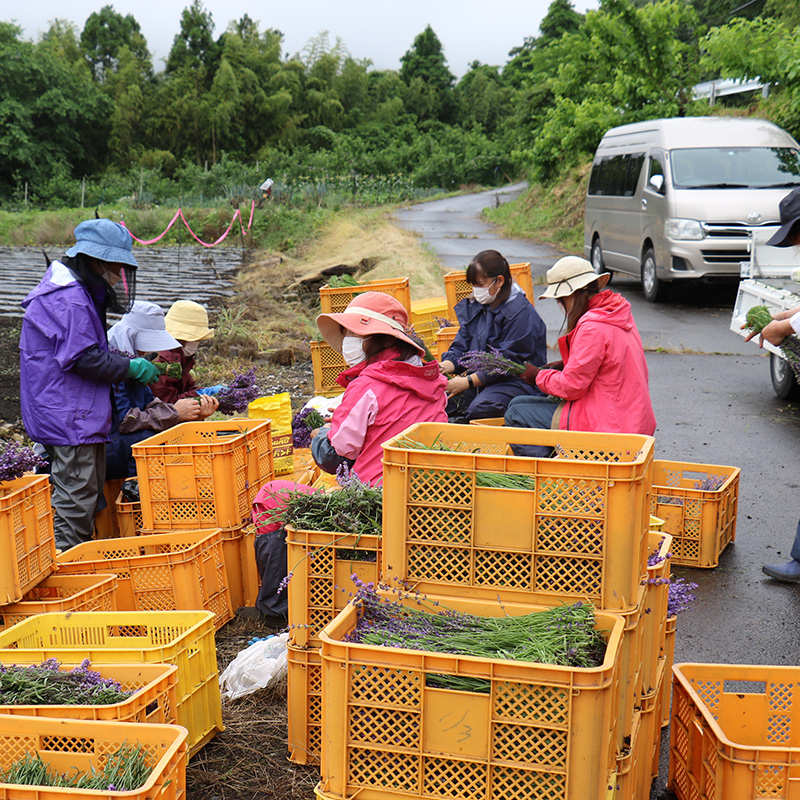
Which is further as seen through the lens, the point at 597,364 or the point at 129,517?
the point at 129,517

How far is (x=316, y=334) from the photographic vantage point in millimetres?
12719

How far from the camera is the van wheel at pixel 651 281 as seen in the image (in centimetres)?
1430

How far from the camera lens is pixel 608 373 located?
4.98 meters

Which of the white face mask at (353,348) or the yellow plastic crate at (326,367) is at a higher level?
the white face mask at (353,348)

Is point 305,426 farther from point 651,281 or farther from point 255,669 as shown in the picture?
point 651,281

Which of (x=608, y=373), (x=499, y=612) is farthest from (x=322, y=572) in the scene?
(x=608, y=373)

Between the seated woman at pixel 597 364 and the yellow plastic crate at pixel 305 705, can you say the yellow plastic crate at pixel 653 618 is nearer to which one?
the yellow plastic crate at pixel 305 705

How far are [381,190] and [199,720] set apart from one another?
41.9 metres

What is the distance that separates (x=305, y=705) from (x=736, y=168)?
504 inches

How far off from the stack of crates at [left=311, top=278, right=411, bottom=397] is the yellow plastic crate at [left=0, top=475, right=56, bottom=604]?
125 inches

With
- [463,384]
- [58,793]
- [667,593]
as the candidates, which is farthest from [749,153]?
[58,793]

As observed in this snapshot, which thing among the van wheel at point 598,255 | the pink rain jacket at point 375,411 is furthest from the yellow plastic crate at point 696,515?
the van wheel at point 598,255

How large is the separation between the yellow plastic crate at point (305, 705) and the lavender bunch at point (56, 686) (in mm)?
696

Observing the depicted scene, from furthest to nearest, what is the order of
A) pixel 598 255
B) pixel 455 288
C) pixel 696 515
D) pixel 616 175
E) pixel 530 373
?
pixel 598 255, pixel 616 175, pixel 455 288, pixel 530 373, pixel 696 515
